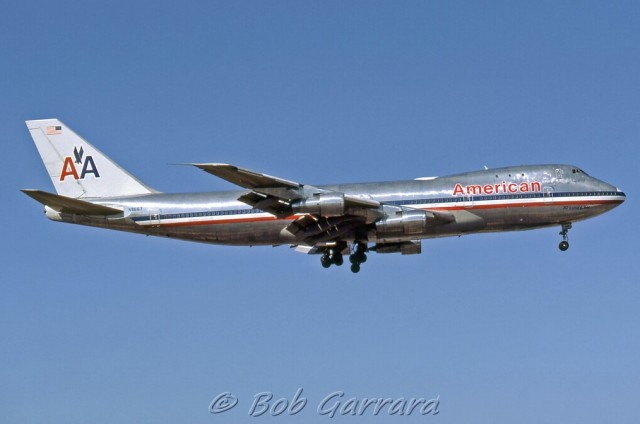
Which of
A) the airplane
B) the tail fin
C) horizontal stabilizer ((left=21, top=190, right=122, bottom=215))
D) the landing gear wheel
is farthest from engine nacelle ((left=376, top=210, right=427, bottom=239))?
horizontal stabilizer ((left=21, top=190, right=122, bottom=215))

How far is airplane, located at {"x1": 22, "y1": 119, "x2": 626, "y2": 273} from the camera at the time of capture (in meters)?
56.8

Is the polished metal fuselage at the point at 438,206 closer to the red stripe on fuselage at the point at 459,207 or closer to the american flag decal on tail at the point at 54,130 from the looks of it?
the red stripe on fuselage at the point at 459,207

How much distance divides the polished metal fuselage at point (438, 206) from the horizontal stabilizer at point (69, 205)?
44 centimetres

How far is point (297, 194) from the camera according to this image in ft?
182

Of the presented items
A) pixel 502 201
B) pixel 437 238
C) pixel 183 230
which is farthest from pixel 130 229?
pixel 502 201

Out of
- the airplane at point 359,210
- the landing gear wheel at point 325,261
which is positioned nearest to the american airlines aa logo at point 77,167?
the airplane at point 359,210

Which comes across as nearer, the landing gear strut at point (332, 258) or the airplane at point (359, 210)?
the airplane at point (359, 210)

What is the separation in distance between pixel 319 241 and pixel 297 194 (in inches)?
195

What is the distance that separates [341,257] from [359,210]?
5.51 meters

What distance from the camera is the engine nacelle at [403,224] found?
56844 mm

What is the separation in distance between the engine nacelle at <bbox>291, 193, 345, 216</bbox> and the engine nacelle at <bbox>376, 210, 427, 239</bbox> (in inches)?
123

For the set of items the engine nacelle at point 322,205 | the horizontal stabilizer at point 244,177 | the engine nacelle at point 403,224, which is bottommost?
the engine nacelle at point 403,224

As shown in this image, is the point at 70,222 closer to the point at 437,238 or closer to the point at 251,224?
the point at 251,224

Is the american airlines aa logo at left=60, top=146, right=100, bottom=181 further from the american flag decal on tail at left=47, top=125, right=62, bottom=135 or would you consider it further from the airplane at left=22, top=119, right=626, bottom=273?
the airplane at left=22, top=119, right=626, bottom=273
